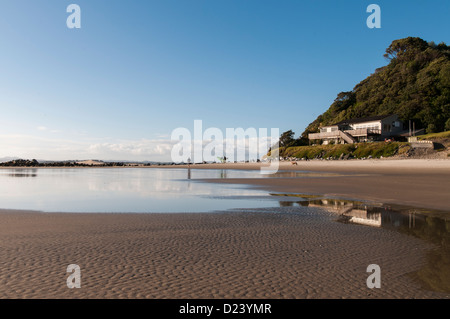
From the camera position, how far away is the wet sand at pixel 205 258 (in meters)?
4.88

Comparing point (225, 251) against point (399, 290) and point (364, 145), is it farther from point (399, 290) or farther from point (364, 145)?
point (364, 145)

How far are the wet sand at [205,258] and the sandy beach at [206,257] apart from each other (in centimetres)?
2

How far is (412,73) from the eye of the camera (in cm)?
8550

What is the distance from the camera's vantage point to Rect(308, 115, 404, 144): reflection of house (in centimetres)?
6981

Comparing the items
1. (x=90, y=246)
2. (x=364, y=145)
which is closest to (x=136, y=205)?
(x=90, y=246)

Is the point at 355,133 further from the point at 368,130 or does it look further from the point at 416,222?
the point at 416,222

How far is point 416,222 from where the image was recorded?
10.4m

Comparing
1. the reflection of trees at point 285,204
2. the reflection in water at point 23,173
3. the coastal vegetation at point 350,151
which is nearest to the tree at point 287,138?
the coastal vegetation at point 350,151

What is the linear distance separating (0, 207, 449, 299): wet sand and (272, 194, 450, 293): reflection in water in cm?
Answer: 27

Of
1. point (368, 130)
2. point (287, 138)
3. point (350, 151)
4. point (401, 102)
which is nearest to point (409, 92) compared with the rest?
point (401, 102)

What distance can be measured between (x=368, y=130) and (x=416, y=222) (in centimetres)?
6579

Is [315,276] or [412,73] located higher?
[412,73]
